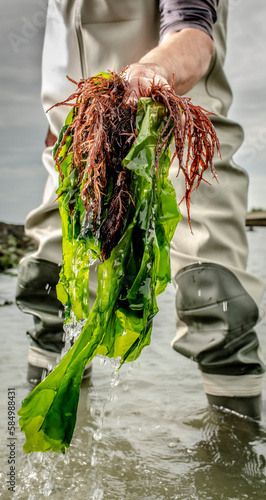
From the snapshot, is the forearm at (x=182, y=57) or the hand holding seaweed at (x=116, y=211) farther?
the forearm at (x=182, y=57)

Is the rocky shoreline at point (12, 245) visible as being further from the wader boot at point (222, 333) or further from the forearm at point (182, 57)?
the forearm at point (182, 57)

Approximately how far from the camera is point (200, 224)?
230cm

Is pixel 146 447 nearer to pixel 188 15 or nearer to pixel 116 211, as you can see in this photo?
pixel 116 211

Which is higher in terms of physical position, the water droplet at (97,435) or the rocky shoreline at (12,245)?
the water droplet at (97,435)

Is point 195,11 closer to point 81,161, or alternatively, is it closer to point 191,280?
point 81,161

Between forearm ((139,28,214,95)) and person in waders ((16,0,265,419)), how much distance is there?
0.27 metres

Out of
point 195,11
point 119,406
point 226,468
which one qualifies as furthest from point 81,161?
point 119,406

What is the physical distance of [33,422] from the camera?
4.70 ft

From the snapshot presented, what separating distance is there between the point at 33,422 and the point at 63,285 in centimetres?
46

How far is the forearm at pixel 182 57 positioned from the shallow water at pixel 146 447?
98 cm

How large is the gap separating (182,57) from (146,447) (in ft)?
5.01

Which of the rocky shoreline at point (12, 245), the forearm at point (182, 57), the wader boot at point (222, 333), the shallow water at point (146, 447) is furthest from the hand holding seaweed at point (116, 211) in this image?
the rocky shoreline at point (12, 245)

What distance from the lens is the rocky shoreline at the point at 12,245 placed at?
286 inches

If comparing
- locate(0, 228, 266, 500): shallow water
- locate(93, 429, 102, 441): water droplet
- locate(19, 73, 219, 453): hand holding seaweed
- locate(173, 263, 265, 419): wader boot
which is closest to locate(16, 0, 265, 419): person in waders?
locate(173, 263, 265, 419): wader boot
